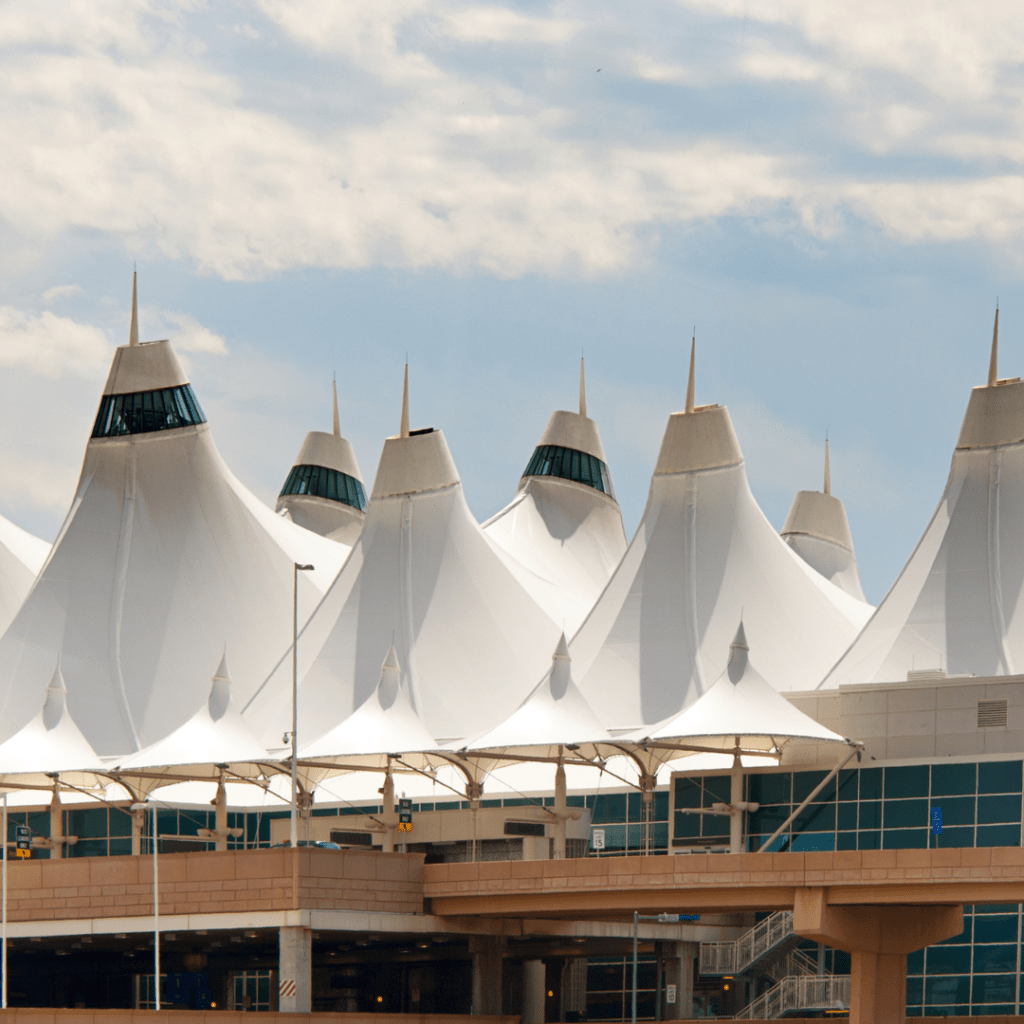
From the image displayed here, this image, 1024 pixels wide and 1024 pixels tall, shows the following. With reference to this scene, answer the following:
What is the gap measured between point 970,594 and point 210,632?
25.5m

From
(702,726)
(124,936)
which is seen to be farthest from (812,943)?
(124,936)

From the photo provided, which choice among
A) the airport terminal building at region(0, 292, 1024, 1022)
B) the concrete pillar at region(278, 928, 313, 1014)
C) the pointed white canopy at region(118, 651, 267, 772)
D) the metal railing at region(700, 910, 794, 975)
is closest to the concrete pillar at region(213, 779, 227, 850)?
the airport terminal building at region(0, 292, 1024, 1022)

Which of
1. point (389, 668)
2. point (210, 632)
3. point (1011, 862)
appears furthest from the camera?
point (210, 632)

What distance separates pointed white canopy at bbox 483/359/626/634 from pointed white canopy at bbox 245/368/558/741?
37.3 feet

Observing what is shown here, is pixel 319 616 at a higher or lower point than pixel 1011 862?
higher

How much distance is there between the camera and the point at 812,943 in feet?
170

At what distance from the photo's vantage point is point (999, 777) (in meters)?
49.1

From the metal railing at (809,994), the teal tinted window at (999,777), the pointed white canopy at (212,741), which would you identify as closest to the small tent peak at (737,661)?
the teal tinted window at (999,777)

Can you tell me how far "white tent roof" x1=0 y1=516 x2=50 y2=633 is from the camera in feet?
238

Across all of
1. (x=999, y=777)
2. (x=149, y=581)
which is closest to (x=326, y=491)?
(x=149, y=581)

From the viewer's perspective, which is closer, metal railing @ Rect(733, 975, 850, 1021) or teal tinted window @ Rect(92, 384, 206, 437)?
metal railing @ Rect(733, 975, 850, 1021)

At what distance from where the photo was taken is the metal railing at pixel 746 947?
169 feet

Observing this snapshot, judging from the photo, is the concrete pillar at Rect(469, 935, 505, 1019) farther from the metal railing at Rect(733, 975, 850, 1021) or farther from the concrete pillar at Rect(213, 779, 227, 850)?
the concrete pillar at Rect(213, 779, 227, 850)

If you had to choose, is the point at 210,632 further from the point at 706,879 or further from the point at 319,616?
the point at 706,879
